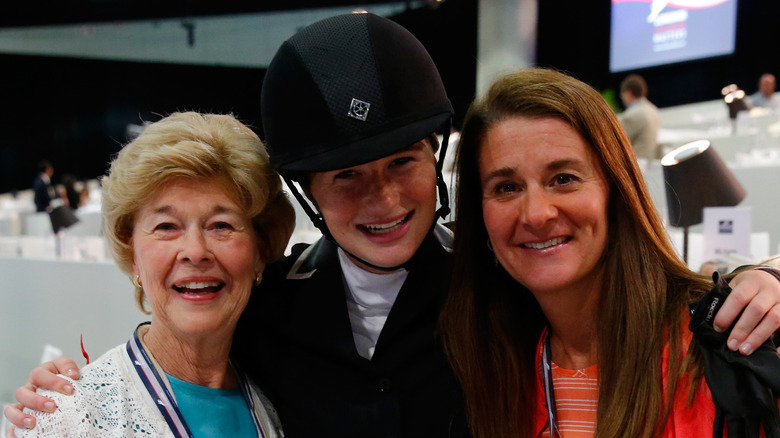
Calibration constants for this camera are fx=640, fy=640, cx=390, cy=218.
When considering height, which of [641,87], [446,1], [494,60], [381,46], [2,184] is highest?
[446,1]

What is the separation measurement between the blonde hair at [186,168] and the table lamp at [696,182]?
181cm

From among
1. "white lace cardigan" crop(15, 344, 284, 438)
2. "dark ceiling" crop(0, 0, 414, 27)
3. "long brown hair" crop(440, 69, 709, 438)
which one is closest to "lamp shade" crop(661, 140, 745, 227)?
"long brown hair" crop(440, 69, 709, 438)

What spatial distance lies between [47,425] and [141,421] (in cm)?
18

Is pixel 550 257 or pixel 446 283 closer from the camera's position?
pixel 550 257

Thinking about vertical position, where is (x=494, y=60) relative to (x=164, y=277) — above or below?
above

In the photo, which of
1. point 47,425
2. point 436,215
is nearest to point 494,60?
point 436,215

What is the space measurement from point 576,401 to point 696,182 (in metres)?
1.64

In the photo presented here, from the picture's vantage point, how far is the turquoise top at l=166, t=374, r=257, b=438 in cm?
152

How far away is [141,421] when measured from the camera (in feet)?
4.66

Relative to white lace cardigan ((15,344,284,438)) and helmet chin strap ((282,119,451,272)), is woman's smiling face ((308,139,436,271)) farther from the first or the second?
white lace cardigan ((15,344,284,438))

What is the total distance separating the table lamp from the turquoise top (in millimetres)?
1909

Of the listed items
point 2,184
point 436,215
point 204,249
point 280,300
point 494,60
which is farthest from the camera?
point 2,184

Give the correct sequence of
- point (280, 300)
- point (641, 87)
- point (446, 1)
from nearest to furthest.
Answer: point (280, 300) < point (641, 87) < point (446, 1)

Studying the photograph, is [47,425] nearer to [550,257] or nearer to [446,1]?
[550,257]
